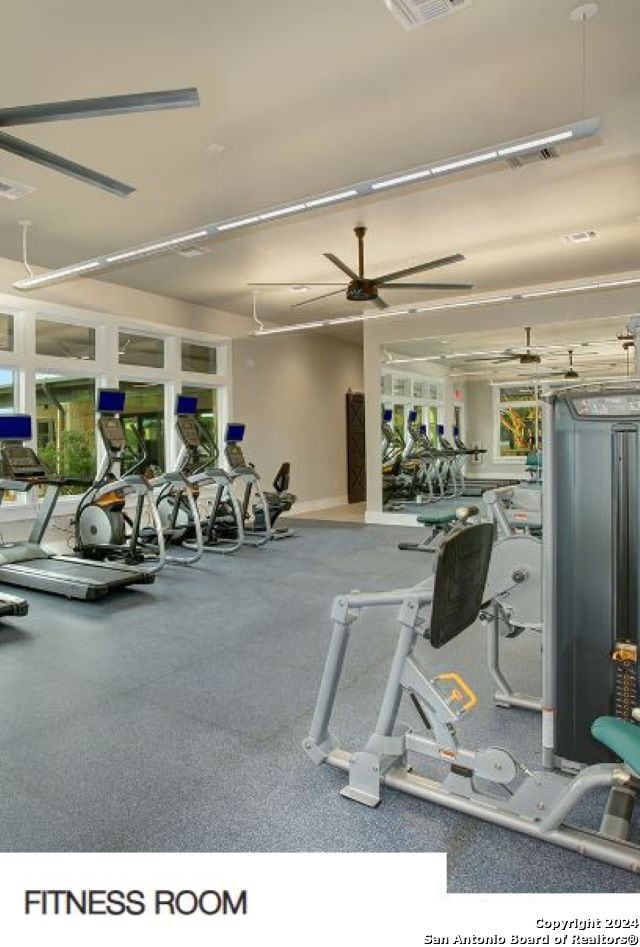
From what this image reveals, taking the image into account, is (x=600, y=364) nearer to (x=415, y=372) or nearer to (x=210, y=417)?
→ (x=415, y=372)

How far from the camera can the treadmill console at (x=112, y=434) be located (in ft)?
21.1

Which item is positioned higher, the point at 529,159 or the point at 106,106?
the point at 529,159

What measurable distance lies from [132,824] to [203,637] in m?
2.07

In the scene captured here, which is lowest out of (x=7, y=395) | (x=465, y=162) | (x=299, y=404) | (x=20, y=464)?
(x=20, y=464)

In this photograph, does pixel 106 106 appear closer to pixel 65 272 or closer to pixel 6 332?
pixel 65 272

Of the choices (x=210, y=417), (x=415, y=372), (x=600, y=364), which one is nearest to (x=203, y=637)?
(x=210, y=417)

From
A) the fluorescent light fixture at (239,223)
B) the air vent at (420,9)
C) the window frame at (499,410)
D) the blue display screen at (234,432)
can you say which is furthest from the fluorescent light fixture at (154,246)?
the window frame at (499,410)

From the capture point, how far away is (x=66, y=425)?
299 inches

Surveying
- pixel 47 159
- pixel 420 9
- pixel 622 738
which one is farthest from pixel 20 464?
pixel 622 738

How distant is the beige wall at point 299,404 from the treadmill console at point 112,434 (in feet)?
10.9

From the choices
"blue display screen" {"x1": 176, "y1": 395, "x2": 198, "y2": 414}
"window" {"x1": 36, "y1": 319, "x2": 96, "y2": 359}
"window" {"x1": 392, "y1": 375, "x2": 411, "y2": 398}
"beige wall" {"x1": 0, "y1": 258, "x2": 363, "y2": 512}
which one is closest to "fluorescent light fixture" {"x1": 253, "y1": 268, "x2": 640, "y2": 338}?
"window" {"x1": 392, "y1": 375, "x2": 411, "y2": 398}

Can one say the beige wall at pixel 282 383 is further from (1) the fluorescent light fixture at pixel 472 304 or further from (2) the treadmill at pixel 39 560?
(2) the treadmill at pixel 39 560

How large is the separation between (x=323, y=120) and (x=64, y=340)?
16.0ft

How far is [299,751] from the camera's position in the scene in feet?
8.39
